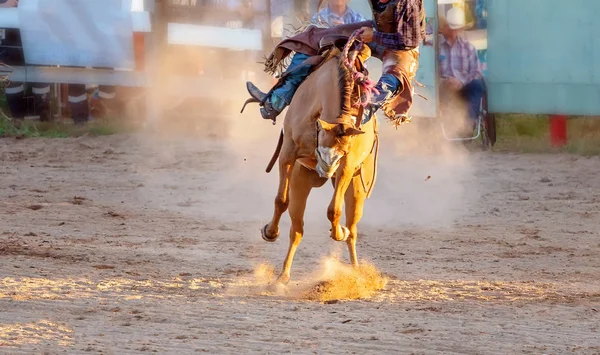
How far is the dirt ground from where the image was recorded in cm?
630

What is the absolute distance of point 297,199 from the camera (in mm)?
7906

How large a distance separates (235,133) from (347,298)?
859 centimetres

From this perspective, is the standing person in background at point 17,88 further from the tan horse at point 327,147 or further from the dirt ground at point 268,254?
the tan horse at point 327,147

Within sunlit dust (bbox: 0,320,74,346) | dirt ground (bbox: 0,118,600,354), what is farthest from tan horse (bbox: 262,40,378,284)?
sunlit dust (bbox: 0,320,74,346)

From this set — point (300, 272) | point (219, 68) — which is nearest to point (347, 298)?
point (300, 272)

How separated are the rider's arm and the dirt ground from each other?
1632 mm

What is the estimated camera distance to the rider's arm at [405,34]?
809cm

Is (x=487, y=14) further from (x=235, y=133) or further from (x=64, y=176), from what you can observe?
(x=64, y=176)

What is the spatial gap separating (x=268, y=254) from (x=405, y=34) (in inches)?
89.0

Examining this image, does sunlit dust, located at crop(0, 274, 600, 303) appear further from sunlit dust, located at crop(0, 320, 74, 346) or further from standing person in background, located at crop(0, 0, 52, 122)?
standing person in background, located at crop(0, 0, 52, 122)

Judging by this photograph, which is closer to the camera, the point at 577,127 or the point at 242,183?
the point at 242,183

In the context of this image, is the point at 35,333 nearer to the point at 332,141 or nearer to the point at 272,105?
the point at 332,141

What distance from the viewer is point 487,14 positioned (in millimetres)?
14797

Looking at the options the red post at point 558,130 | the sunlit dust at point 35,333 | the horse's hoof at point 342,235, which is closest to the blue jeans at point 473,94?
the red post at point 558,130
